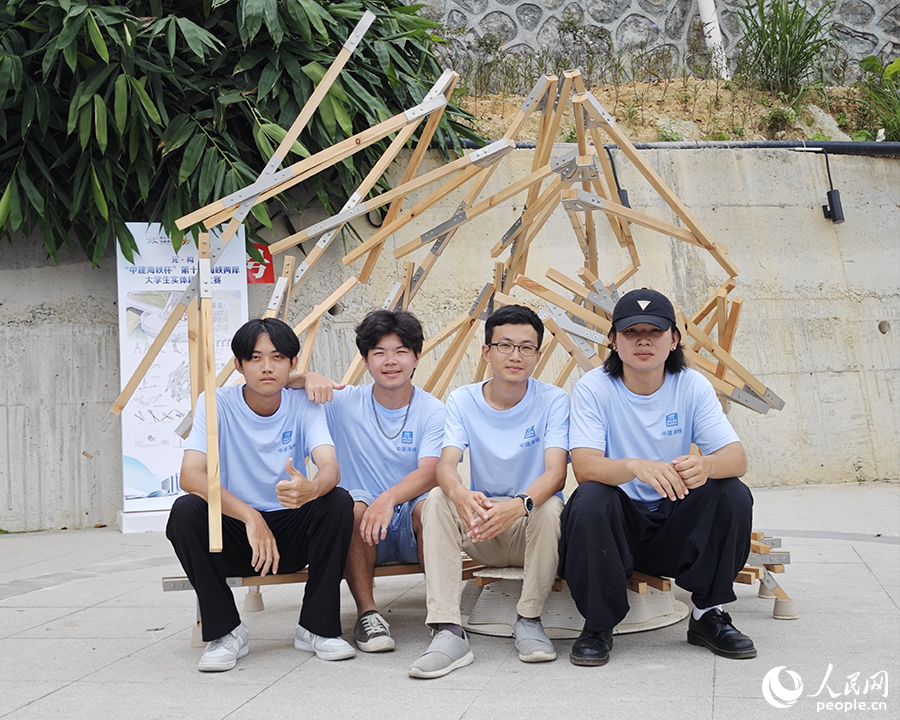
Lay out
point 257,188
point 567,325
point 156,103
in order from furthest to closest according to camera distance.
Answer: point 156,103 < point 567,325 < point 257,188

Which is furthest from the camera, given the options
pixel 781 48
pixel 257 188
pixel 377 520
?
pixel 781 48

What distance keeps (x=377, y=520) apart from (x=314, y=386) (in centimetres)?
44

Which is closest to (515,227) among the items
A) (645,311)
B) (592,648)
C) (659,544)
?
(645,311)

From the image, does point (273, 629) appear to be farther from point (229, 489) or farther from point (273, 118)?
point (273, 118)

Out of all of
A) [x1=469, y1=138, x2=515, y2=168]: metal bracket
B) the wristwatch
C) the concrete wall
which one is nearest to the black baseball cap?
the wristwatch

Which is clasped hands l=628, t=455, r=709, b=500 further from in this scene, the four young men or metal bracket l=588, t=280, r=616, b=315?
metal bracket l=588, t=280, r=616, b=315

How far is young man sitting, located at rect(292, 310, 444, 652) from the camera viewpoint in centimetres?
256

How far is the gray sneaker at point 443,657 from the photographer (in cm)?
221

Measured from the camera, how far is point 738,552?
237 cm

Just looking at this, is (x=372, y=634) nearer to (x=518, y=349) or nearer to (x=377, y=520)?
(x=377, y=520)

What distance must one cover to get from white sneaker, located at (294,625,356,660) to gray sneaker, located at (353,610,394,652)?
50 millimetres

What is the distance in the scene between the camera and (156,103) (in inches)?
220

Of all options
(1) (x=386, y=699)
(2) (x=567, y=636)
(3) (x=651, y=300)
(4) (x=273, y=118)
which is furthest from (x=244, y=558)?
(4) (x=273, y=118)

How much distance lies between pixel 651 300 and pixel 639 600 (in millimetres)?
913
